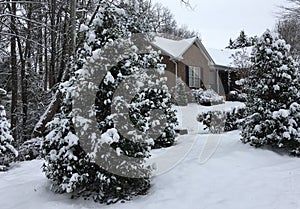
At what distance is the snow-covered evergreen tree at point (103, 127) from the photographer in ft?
14.5

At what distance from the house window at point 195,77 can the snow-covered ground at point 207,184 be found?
1455 cm

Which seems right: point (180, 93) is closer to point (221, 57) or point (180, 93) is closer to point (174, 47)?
point (174, 47)

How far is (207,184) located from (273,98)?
2.61 meters

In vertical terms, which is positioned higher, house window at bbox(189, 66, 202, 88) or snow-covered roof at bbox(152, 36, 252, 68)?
snow-covered roof at bbox(152, 36, 252, 68)

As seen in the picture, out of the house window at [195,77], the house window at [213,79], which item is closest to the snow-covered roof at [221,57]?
the house window at [213,79]

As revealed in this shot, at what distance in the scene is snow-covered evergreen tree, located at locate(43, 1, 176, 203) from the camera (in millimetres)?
4422

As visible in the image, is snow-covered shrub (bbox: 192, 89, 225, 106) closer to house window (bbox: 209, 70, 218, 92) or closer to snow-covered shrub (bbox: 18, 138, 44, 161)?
house window (bbox: 209, 70, 218, 92)

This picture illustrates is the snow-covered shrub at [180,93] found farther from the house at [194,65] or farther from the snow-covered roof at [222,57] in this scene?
the snow-covered roof at [222,57]

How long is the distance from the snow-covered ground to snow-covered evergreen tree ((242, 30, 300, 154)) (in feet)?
1.11

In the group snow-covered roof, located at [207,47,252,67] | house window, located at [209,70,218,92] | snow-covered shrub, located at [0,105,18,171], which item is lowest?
snow-covered shrub, located at [0,105,18,171]

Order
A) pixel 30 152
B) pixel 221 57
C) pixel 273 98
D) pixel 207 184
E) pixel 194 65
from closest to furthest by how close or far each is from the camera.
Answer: pixel 207 184 → pixel 273 98 → pixel 30 152 → pixel 194 65 → pixel 221 57

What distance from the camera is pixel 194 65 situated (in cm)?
2120

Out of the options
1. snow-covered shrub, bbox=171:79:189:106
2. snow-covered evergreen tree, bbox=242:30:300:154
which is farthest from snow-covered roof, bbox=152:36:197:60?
snow-covered evergreen tree, bbox=242:30:300:154

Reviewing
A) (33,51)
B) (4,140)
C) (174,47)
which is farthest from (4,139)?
(174,47)
